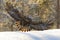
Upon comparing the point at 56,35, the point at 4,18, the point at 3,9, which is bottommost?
the point at 56,35

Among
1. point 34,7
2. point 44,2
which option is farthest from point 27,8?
point 44,2

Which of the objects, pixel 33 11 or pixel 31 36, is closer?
pixel 31 36

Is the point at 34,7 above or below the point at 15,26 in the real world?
above

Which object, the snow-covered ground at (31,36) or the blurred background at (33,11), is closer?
the snow-covered ground at (31,36)

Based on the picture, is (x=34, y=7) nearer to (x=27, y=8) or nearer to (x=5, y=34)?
(x=27, y=8)

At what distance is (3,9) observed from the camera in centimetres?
192

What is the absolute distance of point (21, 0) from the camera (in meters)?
1.94

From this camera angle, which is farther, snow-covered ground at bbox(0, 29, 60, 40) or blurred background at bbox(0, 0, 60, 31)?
blurred background at bbox(0, 0, 60, 31)

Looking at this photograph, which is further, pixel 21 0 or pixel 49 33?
pixel 21 0

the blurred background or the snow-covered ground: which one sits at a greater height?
the blurred background

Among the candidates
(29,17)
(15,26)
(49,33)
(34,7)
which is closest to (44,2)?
(34,7)

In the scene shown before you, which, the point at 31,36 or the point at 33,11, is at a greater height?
the point at 33,11

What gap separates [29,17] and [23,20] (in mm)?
90

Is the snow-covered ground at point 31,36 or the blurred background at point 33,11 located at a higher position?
the blurred background at point 33,11
